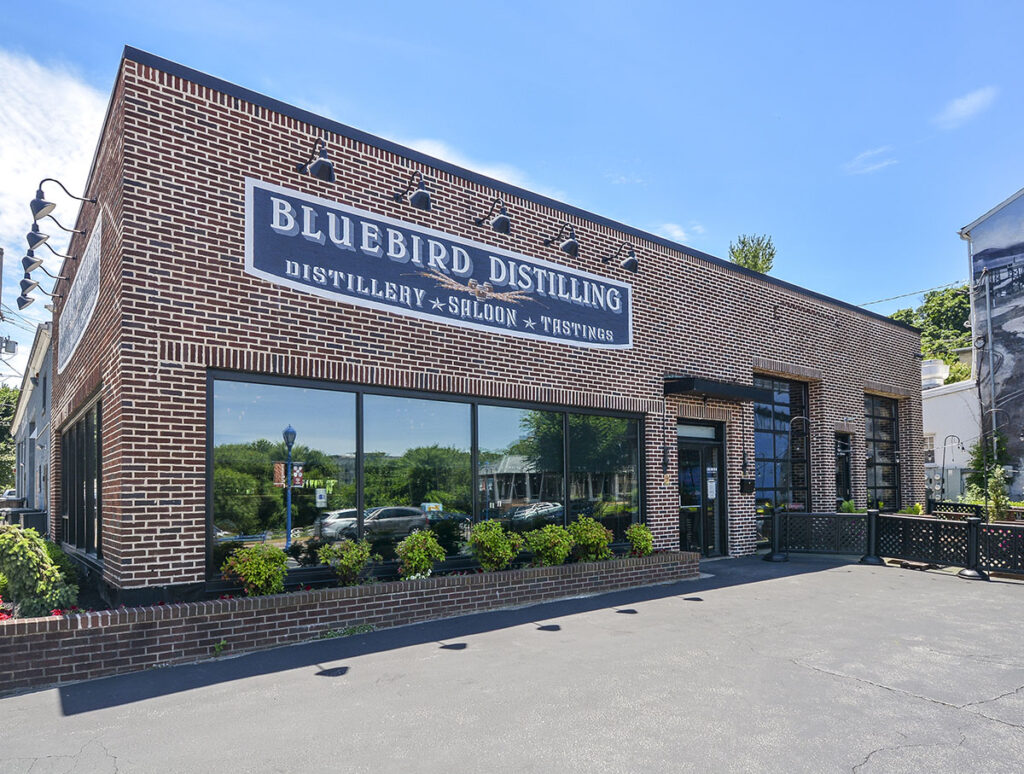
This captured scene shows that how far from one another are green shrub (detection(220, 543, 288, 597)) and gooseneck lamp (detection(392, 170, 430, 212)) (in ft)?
15.6

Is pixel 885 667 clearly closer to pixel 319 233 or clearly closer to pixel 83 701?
pixel 83 701

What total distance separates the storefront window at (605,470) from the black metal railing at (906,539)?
3824mm

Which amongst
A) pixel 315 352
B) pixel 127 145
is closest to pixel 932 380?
pixel 315 352

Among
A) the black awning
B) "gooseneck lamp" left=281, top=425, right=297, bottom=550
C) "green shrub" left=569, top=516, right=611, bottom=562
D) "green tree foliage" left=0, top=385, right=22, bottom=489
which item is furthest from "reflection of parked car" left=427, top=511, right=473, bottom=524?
"green tree foliage" left=0, top=385, right=22, bottom=489

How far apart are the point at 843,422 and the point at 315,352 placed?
45.3 ft

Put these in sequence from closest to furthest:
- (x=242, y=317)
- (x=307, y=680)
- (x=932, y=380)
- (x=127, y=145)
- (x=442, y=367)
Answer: (x=307, y=680), (x=127, y=145), (x=242, y=317), (x=442, y=367), (x=932, y=380)

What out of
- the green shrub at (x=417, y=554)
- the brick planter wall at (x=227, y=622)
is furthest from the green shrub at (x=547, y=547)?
the green shrub at (x=417, y=554)

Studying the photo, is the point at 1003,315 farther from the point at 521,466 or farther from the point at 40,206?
the point at 40,206

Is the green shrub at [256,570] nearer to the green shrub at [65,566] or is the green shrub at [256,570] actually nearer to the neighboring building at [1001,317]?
the green shrub at [65,566]

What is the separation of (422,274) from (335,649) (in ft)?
16.2

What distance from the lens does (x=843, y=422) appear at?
1747cm

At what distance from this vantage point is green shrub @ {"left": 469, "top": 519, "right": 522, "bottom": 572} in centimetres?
957

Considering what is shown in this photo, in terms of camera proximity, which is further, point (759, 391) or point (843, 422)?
point (843, 422)

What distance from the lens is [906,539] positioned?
43.0ft
